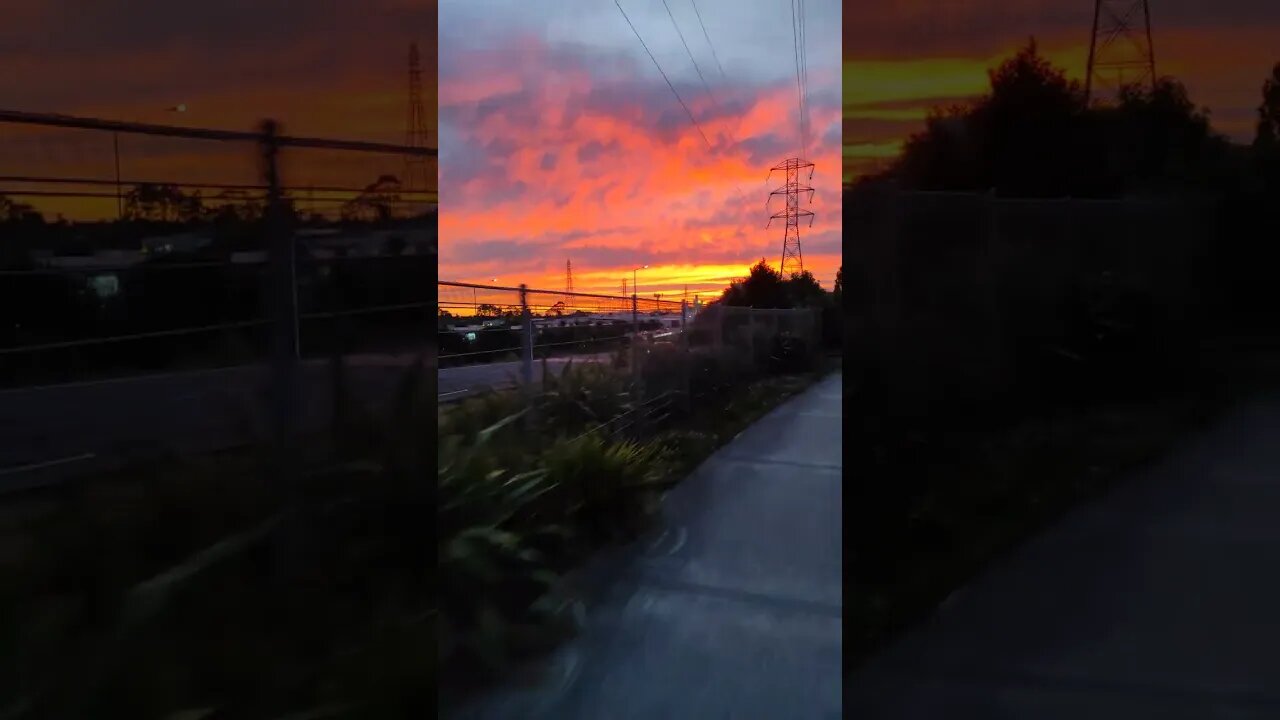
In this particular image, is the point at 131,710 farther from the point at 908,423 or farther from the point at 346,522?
the point at 908,423

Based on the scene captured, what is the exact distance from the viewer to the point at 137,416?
80.8 inches

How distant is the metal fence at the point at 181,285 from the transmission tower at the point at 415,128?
0.04 metres

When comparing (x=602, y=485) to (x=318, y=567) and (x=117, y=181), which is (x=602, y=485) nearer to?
(x=318, y=567)

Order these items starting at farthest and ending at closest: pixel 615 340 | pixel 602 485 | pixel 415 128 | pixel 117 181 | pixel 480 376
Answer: pixel 615 340
pixel 602 485
pixel 480 376
pixel 415 128
pixel 117 181

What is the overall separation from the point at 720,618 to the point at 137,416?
2.04 m

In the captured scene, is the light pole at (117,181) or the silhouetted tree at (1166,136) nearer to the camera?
the light pole at (117,181)

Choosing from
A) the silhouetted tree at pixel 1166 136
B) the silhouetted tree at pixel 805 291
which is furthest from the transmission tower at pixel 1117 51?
the silhouetted tree at pixel 805 291

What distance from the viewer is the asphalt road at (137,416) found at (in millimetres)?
1868

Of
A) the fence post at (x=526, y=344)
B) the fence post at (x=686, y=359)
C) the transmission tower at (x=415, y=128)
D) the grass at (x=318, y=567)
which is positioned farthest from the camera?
the fence post at (x=686, y=359)

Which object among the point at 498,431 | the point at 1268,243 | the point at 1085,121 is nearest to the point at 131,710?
the point at 498,431

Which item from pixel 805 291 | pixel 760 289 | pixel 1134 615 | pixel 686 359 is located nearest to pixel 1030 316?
pixel 1134 615

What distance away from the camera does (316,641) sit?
7.80ft

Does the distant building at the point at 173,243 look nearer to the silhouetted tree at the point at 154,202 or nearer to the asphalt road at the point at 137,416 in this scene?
the silhouetted tree at the point at 154,202

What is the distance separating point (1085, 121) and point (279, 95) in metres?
2.14
